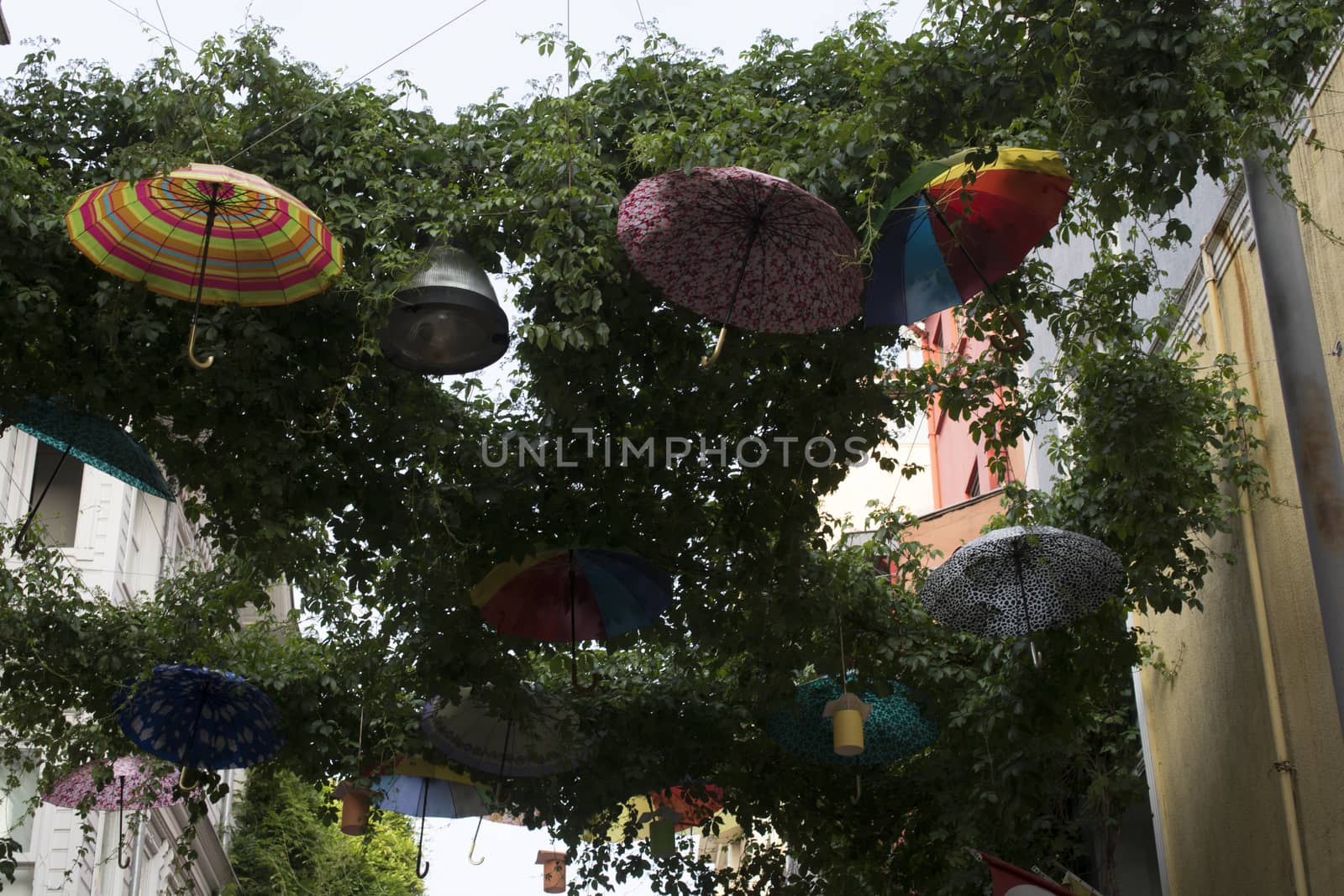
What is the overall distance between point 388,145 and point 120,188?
1.56 metres

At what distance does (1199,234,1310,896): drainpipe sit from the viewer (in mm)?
7172

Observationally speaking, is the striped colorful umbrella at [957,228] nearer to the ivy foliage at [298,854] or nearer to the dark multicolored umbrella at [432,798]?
the dark multicolored umbrella at [432,798]

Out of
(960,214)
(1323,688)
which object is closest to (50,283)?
(960,214)

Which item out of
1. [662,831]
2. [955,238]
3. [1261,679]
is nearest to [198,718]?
[662,831]

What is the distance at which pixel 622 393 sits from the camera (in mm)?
7629

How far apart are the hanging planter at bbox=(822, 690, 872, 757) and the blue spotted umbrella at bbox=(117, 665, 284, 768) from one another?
11.5 ft

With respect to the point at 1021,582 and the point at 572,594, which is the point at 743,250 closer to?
the point at 572,594

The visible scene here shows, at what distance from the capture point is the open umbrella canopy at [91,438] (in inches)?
295

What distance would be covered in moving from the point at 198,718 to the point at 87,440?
2093 millimetres

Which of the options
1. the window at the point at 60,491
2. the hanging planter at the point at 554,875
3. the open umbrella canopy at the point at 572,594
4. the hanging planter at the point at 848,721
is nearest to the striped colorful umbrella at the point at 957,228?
the open umbrella canopy at the point at 572,594

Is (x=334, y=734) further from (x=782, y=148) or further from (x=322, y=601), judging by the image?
(x=782, y=148)

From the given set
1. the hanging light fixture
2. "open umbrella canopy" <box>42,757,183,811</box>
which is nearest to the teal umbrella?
the hanging light fixture

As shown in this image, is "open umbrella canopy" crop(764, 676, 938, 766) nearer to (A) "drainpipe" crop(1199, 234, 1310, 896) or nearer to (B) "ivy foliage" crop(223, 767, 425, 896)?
(A) "drainpipe" crop(1199, 234, 1310, 896)

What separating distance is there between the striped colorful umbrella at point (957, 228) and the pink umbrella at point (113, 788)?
607cm
